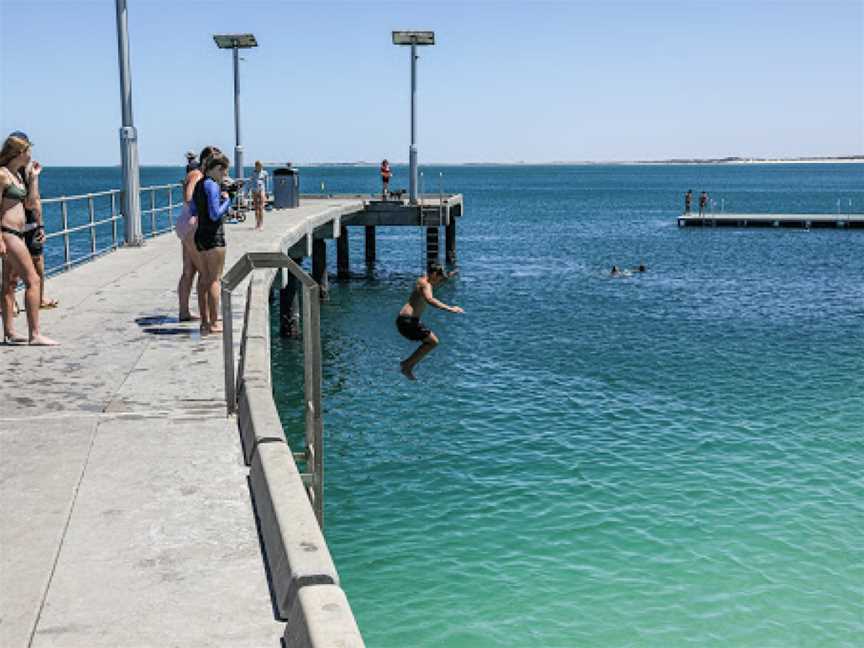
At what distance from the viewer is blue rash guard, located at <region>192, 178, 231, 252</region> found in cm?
991

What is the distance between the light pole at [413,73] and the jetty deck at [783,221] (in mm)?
39683

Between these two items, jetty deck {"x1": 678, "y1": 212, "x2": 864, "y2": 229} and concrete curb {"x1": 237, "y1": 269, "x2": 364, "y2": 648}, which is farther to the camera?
jetty deck {"x1": 678, "y1": 212, "x2": 864, "y2": 229}

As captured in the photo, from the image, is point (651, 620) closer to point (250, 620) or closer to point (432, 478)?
point (432, 478)

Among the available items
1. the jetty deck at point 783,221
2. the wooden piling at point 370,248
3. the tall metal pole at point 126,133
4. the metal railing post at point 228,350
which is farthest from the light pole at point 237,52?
the jetty deck at point 783,221

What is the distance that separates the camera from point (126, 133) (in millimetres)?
18344

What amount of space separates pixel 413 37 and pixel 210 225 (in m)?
26.6

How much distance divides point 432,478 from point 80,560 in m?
9.79

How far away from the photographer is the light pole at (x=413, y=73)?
34.8 m

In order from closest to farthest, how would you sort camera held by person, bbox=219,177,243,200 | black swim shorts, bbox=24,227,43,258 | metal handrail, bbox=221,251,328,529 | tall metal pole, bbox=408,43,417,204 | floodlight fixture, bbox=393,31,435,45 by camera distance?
metal handrail, bbox=221,251,328,529 < black swim shorts, bbox=24,227,43,258 < camera held by person, bbox=219,177,243,200 < floodlight fixture, bbox=393,31,435,45 < tall metal pole, bbox=408,43,417,204

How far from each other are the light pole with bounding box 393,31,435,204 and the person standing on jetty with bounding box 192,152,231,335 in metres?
25.3

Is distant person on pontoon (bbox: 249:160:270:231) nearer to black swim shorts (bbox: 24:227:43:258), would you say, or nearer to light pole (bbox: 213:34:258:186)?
light pole (bbox: 213:34:258:186)

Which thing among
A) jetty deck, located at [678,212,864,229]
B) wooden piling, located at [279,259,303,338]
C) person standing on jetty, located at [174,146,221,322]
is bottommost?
wooden piling, located at [279,259,303,338]

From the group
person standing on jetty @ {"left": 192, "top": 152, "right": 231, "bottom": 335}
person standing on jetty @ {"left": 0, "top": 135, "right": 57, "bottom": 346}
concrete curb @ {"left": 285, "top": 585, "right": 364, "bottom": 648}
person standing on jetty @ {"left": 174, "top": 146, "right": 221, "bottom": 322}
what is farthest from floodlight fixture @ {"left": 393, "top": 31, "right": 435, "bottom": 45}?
concrete curb @ {"left": 285, "top": 585, "right": 364, "bottom": 648}

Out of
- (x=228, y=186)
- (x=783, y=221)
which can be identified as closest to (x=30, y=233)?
(x=228, y=186)
